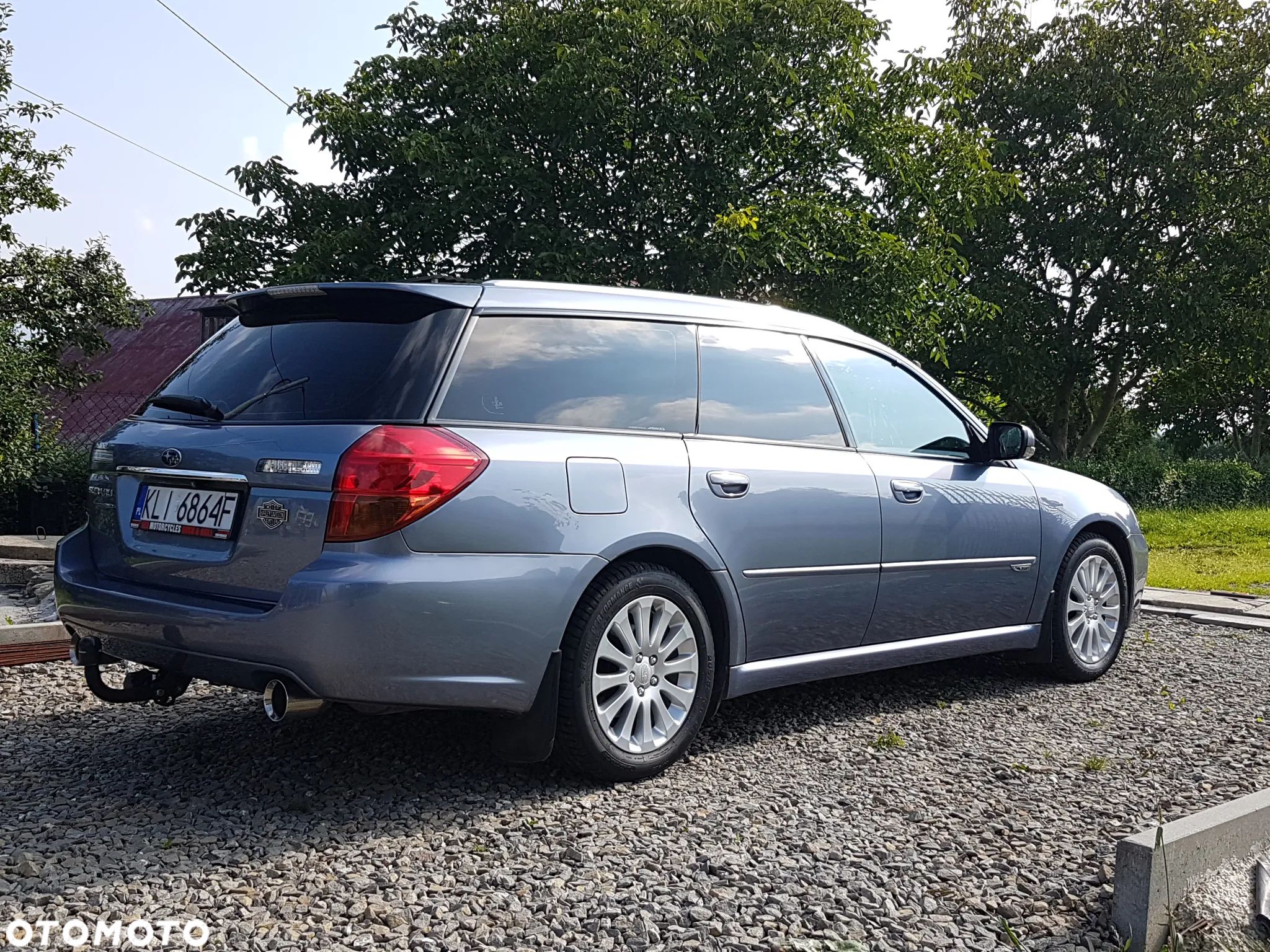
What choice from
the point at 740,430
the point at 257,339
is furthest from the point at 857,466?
the point at 257,339

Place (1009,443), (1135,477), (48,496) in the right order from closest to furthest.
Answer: (1009,443) < (48,496) < (1135,477)

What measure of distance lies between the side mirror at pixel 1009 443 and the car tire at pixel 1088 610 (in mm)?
726

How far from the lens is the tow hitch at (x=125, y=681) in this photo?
4.12 metres

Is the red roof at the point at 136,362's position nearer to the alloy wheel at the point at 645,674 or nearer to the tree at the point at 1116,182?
the tree at the point at 1116,182

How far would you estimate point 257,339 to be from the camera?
14.0ft

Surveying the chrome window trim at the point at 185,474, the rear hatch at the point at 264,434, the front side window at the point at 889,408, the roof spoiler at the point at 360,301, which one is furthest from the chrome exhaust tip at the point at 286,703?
the front side window at the point at 889,408

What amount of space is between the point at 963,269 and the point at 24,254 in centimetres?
1520

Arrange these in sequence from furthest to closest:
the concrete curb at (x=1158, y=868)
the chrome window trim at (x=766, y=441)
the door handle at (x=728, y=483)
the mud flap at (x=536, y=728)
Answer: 1. the chrome window trim at (x=766, y=441)
2. the door handle at (x=728, y=483)
3. the mud flap at (x=536, y=728)
4. the concrete curb at (x=1158, y=868)

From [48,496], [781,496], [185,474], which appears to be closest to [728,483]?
[781,496]

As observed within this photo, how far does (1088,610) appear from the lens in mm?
6156

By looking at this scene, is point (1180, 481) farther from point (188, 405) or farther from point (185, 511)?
point (185, 511)

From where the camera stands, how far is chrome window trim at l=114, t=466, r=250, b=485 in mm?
3775

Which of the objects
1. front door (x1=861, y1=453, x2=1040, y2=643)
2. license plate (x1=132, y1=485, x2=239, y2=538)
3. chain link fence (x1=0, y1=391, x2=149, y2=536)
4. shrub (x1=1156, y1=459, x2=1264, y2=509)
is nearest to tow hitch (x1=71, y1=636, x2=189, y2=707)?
license plate (x1=132, y1=485, x2=239, y2=538)

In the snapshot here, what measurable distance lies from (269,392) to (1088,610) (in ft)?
14.2
